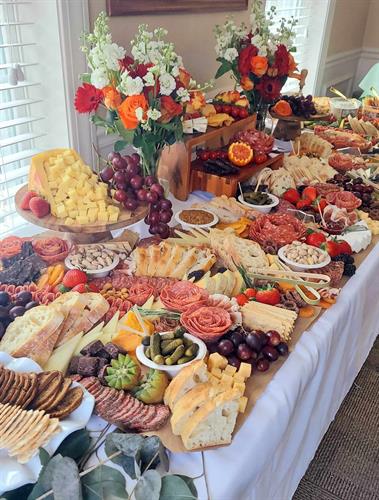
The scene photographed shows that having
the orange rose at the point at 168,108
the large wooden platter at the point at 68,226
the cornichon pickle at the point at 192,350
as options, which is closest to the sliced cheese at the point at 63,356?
the cornichon pickle at the point at 192,350

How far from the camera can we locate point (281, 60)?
221cm

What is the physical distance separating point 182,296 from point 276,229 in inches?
20.5

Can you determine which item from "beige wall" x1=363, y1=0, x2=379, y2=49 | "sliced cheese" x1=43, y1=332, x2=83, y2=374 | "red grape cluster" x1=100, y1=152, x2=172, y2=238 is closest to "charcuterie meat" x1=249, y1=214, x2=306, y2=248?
"red grape cluster" x1=100, y1=152, x2=172, y2=238

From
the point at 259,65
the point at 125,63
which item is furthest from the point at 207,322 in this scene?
the point at 259,65

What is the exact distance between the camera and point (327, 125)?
2.98 meters

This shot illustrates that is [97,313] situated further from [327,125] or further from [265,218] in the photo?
[327,125]

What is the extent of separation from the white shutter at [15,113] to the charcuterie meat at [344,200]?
114 cm

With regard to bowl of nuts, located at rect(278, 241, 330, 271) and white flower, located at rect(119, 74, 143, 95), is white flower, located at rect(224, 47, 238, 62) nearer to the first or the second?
white flower, located at rect(119, 74, 143, 95)

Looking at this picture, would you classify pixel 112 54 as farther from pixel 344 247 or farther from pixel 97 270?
pixel 344 247

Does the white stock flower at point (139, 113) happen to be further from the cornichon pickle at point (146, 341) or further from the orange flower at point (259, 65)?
the orange flower at point (259, 65)

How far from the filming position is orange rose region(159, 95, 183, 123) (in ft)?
4.83

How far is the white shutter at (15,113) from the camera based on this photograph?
1.59m

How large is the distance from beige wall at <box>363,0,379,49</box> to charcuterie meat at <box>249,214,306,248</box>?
12.3 ft

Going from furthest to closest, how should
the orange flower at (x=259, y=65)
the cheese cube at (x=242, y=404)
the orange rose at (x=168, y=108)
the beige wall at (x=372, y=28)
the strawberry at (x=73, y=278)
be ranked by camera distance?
the beige wall at (x=372, y=28), the orange flower at (x=259, y=65), the orange rose at (x=168, y=108), the strawberry at (x=73, y=278), the cheese cube at (x=242, y=404)
